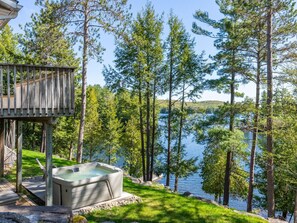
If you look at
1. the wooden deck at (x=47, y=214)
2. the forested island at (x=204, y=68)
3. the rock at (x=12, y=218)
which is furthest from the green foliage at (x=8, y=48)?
the rock at (x=12, y=218)

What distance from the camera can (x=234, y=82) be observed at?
1212cm

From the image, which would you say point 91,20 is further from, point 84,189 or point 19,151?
point 84,189

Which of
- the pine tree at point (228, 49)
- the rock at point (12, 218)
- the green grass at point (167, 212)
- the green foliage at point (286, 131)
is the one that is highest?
the pine tree at point (228, 49)

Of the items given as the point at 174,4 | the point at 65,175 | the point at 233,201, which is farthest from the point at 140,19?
the point at 233,201

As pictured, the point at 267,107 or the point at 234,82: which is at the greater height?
the point at 234,82

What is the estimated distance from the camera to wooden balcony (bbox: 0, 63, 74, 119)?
5496 millimetres

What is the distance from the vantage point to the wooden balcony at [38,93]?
5496mm

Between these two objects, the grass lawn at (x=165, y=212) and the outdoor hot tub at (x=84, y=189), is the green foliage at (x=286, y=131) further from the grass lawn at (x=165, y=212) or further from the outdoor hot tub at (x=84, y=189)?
the outdoor hot tub at (x=84, y=189)

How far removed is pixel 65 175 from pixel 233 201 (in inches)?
750

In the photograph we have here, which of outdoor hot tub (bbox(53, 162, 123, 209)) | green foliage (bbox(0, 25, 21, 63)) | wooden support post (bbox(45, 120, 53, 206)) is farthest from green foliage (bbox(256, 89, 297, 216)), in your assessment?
green foliage (bbox(0, 25, 21, 63))

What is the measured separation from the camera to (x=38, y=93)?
577 cm

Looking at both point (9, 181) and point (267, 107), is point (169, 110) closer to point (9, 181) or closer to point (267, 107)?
point (267, 107)

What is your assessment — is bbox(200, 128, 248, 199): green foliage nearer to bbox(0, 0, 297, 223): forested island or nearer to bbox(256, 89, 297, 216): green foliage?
bbox(0, 0, 297, 223): forested island

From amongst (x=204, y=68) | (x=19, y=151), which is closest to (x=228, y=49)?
(x=204, y=68)
